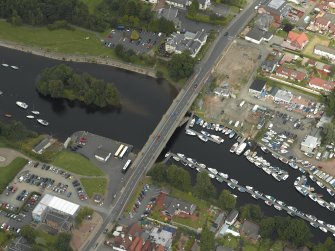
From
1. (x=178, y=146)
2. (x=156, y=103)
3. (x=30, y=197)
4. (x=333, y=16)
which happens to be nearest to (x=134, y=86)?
(x=156, y=103)

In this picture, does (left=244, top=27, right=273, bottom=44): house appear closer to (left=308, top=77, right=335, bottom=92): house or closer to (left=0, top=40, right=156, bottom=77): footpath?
(left=308, top=77, right=335, bottom=92): house

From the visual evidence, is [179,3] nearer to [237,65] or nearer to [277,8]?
[277,8]

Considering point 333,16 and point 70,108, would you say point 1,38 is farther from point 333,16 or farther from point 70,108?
point 333,16

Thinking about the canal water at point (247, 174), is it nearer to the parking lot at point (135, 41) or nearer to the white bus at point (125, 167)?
the white bus at point (125, 167)

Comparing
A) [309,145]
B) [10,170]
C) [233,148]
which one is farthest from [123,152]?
[309,145]

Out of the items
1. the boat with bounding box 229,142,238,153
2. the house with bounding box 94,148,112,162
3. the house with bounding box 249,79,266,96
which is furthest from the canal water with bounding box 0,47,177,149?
the house with bounding box 249,79,266,96

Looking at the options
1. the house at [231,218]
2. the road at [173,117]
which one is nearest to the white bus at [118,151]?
the road at [173,117]
